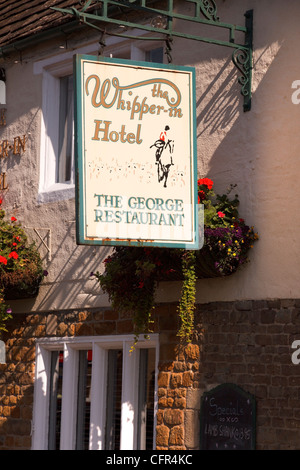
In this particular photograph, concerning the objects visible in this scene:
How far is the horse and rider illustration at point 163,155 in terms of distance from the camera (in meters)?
9.55

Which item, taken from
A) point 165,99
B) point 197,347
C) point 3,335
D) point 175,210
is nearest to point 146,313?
point 197,347

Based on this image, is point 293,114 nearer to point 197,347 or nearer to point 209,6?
point 209,6

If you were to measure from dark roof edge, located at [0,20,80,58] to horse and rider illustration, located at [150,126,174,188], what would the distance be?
3.42m

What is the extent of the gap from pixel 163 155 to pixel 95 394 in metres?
3.73

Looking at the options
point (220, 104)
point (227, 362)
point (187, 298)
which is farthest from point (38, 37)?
point (227, 362)

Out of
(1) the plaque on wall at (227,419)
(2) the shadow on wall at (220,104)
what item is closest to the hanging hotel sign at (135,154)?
(2) the shadow on wall at (220,104)

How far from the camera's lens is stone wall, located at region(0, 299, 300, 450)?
9.77 metres

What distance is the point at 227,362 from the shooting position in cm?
1034

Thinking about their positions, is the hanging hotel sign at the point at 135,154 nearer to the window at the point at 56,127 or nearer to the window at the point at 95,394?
the window at the point at 95,394

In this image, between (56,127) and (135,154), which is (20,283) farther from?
(135,154)

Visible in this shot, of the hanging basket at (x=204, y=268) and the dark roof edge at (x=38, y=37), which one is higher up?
the dark roof edge at (x=38, y=37)

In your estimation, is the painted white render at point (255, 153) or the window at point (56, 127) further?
the window at point (56, 127)

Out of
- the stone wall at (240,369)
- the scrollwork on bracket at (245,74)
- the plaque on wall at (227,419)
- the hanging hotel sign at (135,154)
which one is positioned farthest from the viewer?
the scrollwork on bracket at (245,74)

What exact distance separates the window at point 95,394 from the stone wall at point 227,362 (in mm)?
263
